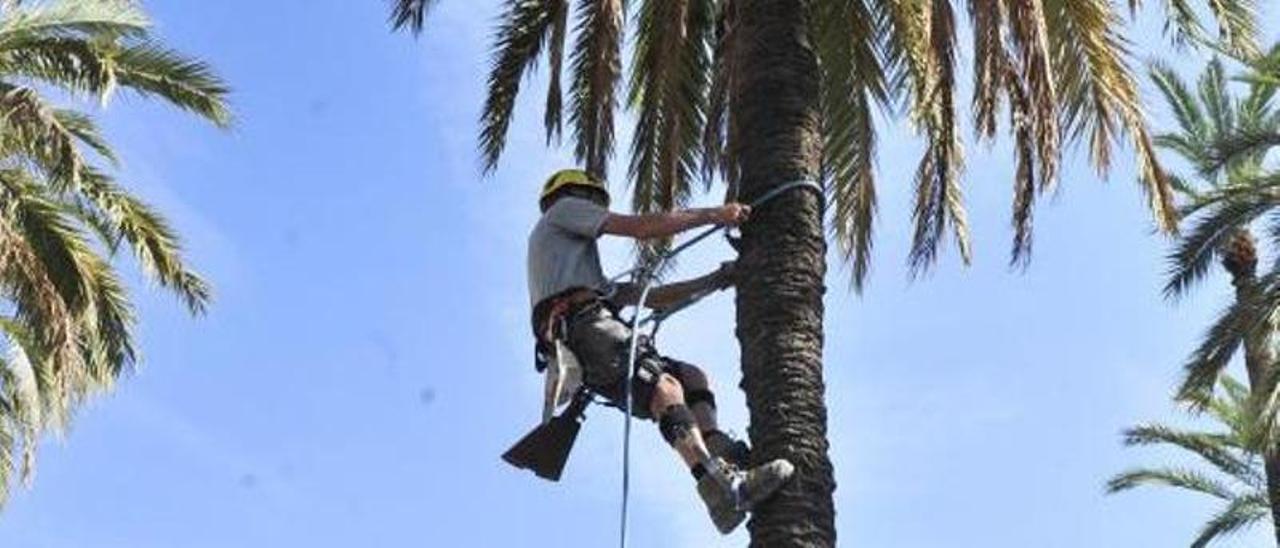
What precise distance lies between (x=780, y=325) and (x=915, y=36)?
405cm

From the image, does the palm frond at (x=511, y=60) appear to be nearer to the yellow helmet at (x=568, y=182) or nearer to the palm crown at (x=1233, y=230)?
the yellow helmet at (x=568, y=182)

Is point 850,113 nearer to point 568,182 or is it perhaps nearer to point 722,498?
point 568,182

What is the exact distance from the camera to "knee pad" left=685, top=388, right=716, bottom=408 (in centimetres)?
745

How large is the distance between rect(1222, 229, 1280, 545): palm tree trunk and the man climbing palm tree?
46.5ft

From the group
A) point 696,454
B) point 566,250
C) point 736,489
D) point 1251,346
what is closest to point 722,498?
point 736,489

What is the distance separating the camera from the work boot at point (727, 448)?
7262mm

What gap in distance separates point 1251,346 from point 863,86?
10507 mm

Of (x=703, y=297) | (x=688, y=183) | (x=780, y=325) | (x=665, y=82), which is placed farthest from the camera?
(x=688, y=183)

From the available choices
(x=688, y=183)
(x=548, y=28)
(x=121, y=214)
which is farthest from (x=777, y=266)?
(x=121, y=214)

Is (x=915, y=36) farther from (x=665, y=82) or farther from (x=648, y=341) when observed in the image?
(x=648, y=341)

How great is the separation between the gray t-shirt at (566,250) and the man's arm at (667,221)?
0.23 feet

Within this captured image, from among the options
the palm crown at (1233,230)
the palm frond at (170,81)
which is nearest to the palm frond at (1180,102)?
the palm crown at (1233,230)

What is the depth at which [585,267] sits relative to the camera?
7.64 meters

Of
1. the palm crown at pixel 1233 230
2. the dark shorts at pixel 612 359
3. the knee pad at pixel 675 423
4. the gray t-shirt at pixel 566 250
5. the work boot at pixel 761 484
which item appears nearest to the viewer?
the work boot at pixel 761 484
